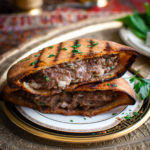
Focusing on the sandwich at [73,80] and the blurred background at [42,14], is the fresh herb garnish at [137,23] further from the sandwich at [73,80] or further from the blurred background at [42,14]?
the sandwich at [73,80]

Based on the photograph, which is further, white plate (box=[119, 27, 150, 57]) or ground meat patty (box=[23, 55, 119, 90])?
white plate (box=[119, 27, 150, 57])

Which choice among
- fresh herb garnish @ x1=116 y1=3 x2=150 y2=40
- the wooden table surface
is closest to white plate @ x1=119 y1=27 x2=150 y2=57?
fresh herb garnish @ x1=116 y1=3 x2=150 y2=40

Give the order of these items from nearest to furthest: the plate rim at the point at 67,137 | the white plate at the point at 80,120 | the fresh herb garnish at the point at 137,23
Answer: the plate rim at the point at 67,137 < the white plate at the point at 80,120 < the fresh herb garnish at the point at 137,23

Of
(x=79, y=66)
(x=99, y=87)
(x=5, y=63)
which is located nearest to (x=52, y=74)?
(x=79, y=66)

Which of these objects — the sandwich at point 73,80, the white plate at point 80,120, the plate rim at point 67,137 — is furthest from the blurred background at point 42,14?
the plate rim at point 67,137

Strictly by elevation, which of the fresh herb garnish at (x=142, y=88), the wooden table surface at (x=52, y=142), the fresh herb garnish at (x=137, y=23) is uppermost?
the fresh herb garnish at (x=142, y=88)

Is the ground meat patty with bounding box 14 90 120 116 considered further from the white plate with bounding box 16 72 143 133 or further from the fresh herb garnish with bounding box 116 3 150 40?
the fresh herb garnish with bounding box 116 3 150 40
